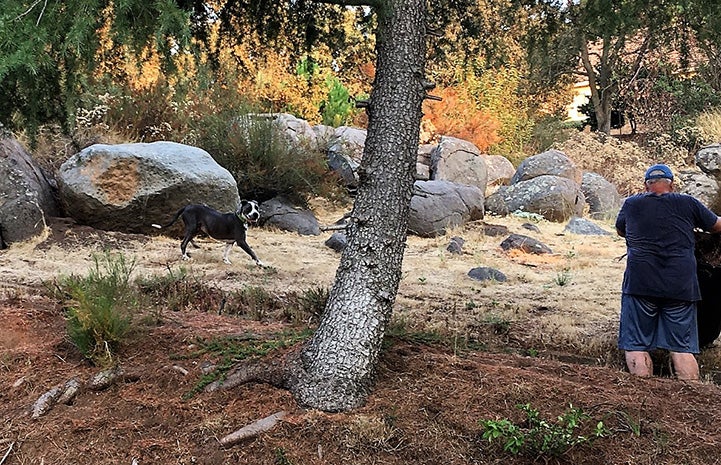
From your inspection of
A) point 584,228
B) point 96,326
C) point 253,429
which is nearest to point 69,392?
point 96,326

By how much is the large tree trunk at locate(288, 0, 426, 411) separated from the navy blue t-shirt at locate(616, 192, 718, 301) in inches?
72.6

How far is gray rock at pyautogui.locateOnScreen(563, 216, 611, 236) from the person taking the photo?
1002 cm

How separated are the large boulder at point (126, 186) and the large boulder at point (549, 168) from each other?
707 cm

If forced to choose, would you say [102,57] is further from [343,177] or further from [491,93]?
[491,93]

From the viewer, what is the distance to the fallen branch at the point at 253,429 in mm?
2486

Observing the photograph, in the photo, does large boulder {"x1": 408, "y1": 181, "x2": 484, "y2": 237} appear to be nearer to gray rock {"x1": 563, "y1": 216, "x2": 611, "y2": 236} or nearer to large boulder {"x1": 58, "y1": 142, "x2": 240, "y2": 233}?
gray rock {"x1": 563, "y1": 216, "x2": 611, "y2": 236}

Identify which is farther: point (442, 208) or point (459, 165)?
point (459, 165)

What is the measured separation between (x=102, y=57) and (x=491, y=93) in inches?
574

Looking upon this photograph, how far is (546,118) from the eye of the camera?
1955 cm

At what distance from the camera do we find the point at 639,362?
3.82 metres

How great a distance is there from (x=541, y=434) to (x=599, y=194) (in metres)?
11.6

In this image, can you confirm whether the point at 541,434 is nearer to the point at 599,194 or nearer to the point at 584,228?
the point at 584,228

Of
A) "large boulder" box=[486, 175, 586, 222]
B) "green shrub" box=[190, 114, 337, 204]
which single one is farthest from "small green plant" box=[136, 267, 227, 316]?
"large boulder" box=[486, 175, 586, 222]

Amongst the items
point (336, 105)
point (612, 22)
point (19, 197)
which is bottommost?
point (19, 197)
